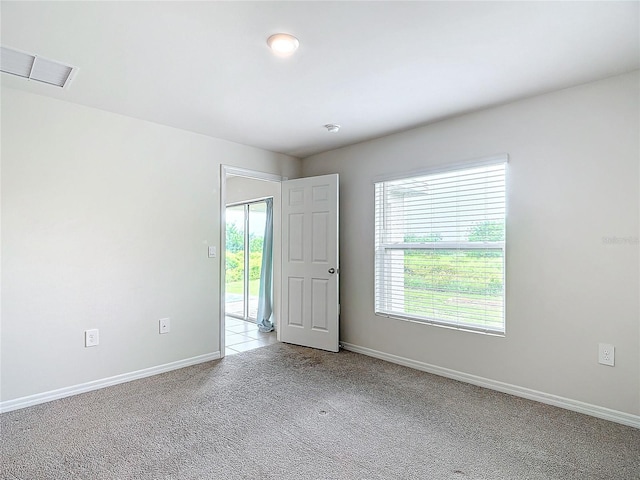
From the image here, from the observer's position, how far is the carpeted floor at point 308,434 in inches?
76.4

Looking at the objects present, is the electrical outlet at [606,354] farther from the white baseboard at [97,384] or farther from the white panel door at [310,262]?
the white baseboard at [97,384]

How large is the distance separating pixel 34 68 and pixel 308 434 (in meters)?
2.91

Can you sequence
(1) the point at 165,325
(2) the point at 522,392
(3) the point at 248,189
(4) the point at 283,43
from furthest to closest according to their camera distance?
(3) the point at 248,189
(1) the point at 165,325
(2) the point at 522,392
(4) the point at 283,43

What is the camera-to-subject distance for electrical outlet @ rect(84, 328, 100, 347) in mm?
2975

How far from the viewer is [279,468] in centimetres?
195

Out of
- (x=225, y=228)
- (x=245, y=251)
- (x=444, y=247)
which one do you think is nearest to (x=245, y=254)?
(x=245, y=251)

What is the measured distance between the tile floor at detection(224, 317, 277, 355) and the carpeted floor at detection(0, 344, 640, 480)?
1082 mm

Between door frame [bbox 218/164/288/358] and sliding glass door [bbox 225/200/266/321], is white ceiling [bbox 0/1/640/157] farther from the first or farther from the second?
sliding glass door [bbox 225/200/266/321]

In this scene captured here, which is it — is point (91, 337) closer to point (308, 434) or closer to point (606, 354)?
point (308, 434)

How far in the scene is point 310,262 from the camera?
4.28m

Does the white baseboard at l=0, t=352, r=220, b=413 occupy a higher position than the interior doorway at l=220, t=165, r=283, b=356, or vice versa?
the interior doorway at l=220, t=165, r=283, b=356

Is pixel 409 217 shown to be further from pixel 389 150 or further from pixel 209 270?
pixel 209 270

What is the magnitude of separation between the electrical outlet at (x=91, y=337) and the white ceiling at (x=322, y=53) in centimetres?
185

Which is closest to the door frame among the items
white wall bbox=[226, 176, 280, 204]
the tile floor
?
the tile floor
